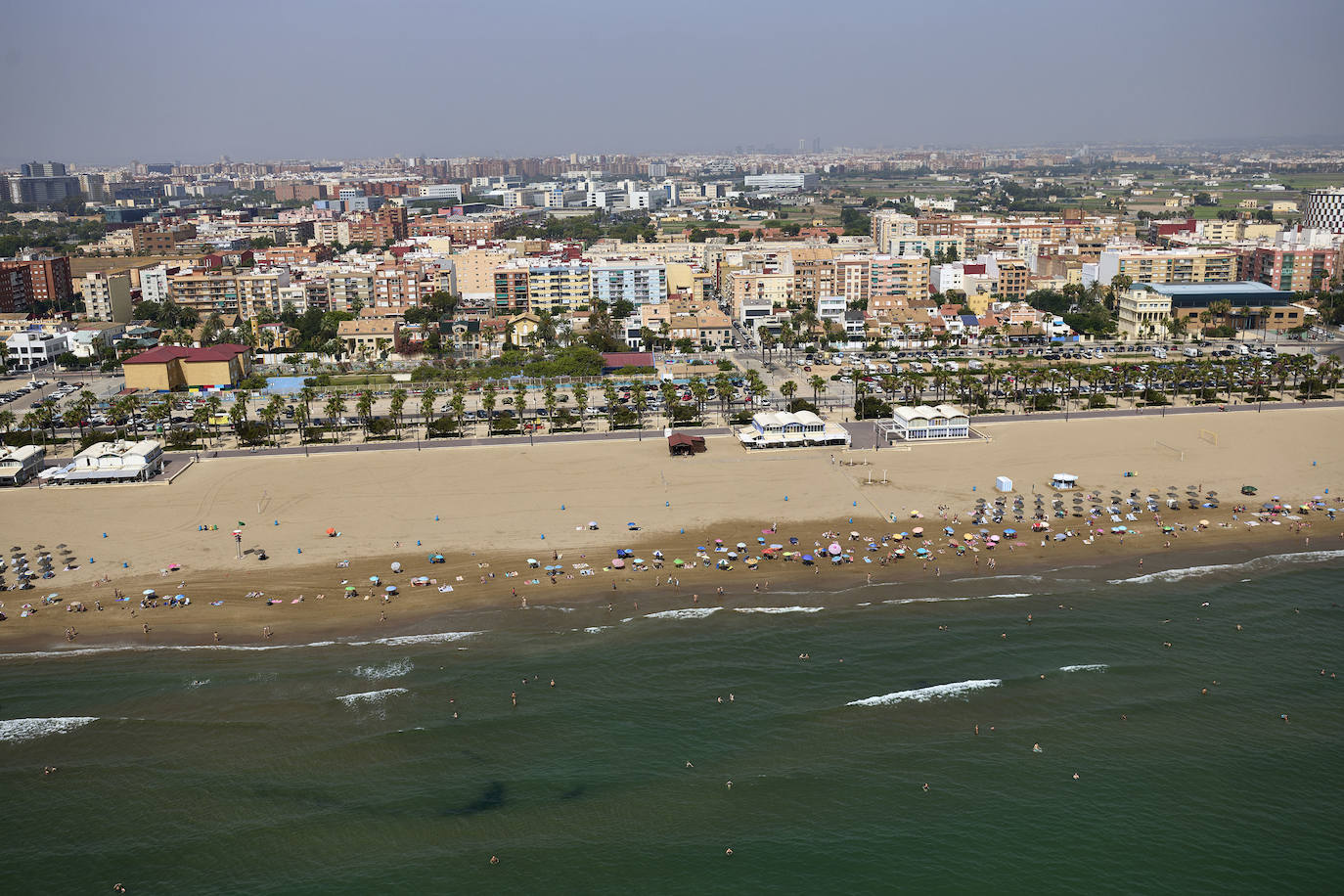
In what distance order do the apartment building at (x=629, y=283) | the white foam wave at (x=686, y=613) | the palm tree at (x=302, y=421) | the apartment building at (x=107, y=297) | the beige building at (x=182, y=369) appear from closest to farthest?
1. the white foam wave at (x=686, y=613)
2. the palm tree at (x=302, y=421)
3. the beige building at (x=182, y=369)
4. the apartment building at (x=629, y=283)
5. the apartment building at (x=107, y=297)

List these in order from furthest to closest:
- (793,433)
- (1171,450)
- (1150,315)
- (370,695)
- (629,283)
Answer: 1. (629,283)
2. (1150,315)
3. (793,433)
4. (1171,450)
5. (370,695)

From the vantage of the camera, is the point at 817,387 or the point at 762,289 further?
the point at 762,289

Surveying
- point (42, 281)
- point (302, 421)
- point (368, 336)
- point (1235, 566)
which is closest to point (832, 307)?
point (368, 336)

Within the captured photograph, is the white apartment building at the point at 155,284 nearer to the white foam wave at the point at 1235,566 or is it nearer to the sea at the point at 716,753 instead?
the sea at the point at 716,753

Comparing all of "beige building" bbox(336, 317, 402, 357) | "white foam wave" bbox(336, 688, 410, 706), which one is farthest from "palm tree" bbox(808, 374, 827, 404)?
"white foam wave" bbox(336, 688, 410, 706)

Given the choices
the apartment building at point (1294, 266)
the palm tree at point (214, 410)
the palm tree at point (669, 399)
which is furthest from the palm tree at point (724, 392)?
the apartment building at point (1294, 266)

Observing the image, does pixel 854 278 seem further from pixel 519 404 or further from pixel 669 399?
pixel 519 404
